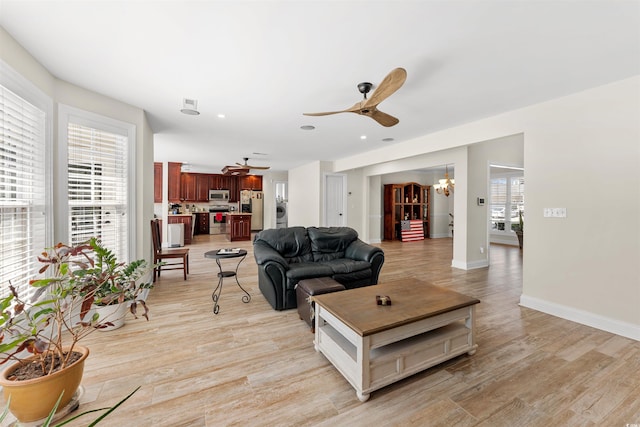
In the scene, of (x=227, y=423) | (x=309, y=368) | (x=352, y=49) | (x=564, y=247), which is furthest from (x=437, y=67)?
(x=227, y=423)

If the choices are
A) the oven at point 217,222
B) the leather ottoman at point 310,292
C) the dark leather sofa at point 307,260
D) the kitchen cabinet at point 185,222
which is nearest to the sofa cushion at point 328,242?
the dark leather sofa at point 307,260

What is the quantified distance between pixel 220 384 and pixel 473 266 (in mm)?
5092

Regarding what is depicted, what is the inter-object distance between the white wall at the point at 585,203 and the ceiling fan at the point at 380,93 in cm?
194

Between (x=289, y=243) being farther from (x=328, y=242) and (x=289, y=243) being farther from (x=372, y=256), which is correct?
(x=372, y=256)

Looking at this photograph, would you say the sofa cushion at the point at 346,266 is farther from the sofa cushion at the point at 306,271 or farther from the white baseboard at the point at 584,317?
the white baseboard at the point at 584,317

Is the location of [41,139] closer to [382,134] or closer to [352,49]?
[352,49]

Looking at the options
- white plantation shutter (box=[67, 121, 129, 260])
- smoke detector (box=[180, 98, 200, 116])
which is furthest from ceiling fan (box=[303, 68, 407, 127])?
white plantation shutter (box=[67, 121, 129, 260])

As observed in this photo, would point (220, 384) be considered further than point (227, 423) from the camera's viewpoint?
Yes

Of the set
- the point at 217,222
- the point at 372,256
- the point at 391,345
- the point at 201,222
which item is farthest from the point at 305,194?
the point at 391,345

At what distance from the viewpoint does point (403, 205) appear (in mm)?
9422

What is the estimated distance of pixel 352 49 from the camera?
2.17 metres

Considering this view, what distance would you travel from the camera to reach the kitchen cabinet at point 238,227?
8547mm

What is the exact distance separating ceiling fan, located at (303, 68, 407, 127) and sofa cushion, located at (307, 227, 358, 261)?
6.05ft

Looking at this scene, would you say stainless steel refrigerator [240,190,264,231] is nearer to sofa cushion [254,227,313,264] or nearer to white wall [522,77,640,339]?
sofa cushion [254,227,313,264]
